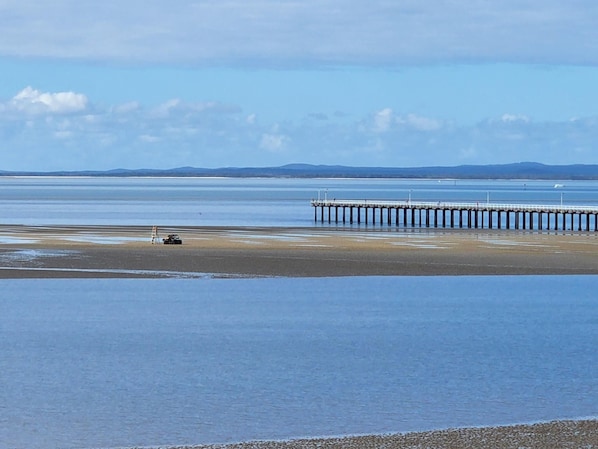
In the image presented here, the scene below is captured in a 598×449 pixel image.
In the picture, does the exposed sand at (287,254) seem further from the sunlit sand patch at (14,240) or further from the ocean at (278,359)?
the ocean at (278,359)

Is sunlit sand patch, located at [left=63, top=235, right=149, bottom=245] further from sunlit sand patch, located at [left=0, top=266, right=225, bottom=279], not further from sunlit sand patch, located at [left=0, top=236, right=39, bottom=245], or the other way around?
sunlit sand patch, located at [left=0, top=266, right=225, bottom=279]

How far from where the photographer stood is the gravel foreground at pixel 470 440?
47.6ft

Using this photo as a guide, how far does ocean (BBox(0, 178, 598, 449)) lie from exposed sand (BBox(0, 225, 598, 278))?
12.6 feet

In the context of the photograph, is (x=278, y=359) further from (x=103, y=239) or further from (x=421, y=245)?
(x=103, y=239)

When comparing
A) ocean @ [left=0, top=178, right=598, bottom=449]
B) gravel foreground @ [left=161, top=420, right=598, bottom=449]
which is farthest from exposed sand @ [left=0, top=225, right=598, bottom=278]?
gravel foreground @ [left=161, top=420, right=598, bottom=449]

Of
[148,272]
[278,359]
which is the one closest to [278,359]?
[278,359]

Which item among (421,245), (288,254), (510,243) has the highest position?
(288,254)

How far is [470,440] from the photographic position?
1491 cm

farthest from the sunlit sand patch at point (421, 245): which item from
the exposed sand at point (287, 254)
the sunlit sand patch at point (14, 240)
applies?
the sunlit sand patch at point (14, 240)

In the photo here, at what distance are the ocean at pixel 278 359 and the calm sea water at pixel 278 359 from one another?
0.16 ft

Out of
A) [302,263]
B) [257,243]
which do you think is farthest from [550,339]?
[257,243]

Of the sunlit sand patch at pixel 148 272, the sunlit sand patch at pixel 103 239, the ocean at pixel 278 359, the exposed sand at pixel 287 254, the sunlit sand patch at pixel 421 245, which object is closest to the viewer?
the ocean at pixel 278 359

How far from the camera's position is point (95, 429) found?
15.9 metres

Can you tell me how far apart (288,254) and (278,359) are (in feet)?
79.7
